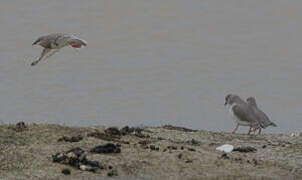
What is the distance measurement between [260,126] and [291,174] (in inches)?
199

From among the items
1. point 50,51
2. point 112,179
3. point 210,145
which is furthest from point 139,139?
point 50,51

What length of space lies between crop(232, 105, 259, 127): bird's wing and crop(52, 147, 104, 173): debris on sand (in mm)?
6536

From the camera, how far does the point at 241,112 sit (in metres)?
18.0

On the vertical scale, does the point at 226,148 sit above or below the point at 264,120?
below

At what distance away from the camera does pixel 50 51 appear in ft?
56.2

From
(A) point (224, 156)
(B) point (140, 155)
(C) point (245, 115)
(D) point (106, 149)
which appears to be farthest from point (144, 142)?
(C) point (245, 115)

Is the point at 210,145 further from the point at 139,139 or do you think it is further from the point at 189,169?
the point at 189,169

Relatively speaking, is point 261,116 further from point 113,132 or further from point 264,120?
point 113,132

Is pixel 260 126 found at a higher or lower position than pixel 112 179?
higher

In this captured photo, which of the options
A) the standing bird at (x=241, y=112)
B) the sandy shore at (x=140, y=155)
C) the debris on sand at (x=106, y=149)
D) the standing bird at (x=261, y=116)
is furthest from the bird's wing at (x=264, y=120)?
the debris on sand at (x=106, y=149)

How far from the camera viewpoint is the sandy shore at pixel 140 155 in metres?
11.9

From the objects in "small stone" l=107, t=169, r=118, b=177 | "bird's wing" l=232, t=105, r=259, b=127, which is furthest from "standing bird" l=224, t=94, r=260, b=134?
"small stone" l=107, t=169, r=118, b=177

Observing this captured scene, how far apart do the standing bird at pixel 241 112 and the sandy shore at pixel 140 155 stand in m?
2.15

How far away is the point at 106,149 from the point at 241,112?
6.05 meters
